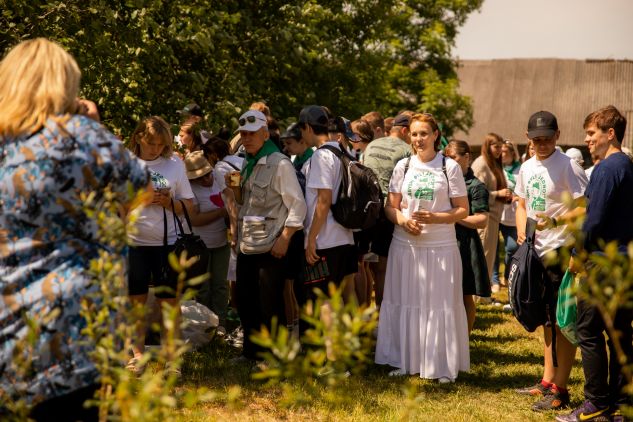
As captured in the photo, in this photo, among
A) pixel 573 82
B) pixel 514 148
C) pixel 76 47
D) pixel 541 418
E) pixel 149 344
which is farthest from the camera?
pixel 573 82

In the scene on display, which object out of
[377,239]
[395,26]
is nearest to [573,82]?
[395,26]

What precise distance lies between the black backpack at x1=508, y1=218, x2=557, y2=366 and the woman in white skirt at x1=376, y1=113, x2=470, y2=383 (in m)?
0.72

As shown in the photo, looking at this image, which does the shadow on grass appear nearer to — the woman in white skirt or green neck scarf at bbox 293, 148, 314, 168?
the woman in white skirt

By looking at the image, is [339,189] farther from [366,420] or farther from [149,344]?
[149,344]

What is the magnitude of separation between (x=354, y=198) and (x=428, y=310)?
3.73ft

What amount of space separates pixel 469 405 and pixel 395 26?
3372 cm

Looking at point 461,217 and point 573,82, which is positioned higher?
point 573,82

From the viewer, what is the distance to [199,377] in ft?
21.0

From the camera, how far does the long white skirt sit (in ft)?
21.6

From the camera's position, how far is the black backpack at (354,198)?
6.40 m

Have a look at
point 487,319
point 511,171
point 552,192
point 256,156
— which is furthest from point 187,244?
point 511,171

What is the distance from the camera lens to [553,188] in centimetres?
582

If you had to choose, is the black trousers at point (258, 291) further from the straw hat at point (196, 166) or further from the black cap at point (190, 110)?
the black cap at point (190, 110)

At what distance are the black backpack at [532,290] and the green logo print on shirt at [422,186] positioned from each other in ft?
2.85
